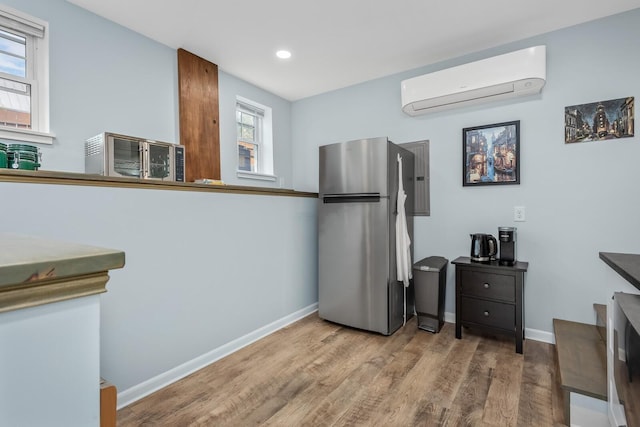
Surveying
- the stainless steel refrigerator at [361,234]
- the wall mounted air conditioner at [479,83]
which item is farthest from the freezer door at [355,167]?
the wall mounted air conditioner at [479,83]

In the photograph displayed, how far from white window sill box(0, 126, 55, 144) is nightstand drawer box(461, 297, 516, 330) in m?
3.34

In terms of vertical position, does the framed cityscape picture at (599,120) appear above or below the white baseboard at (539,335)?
above

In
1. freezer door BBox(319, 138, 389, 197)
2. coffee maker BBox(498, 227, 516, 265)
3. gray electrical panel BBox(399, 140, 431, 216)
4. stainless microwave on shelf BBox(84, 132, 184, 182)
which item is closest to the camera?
stainless microwave on shelf BBox(84, 132, 184, 182)

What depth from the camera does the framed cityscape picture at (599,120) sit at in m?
2.37

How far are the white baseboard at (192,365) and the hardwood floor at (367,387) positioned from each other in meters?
0.04

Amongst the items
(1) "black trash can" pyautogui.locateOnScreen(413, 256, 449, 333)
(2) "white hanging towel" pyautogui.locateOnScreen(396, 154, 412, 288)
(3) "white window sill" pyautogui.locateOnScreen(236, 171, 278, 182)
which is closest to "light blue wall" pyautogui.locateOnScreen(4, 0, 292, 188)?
(3) "white window sill" pyautogui.locateOnScreen(236, 171, 278, 182)

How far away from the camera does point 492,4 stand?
2.29m

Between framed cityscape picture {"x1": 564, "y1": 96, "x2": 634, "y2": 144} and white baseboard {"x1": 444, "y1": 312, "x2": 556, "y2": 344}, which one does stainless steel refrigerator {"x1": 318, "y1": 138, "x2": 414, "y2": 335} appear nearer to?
white baseboard {"x1": 444, "y1": 312, "x2": 556, "y2": 344}

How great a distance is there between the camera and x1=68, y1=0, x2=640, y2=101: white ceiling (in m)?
2.33

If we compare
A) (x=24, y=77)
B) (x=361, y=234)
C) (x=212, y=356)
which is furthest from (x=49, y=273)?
(x=24, y=77)

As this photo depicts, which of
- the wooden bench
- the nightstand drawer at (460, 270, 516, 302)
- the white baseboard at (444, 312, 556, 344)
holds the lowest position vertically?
the white baseboard at (444, 312, 556, 344)

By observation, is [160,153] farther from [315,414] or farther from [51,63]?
[315,414]

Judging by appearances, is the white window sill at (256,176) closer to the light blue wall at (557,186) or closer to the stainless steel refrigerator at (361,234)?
the stainless steel refrigerator at (361,234)

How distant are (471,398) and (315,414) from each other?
2.99 ft
